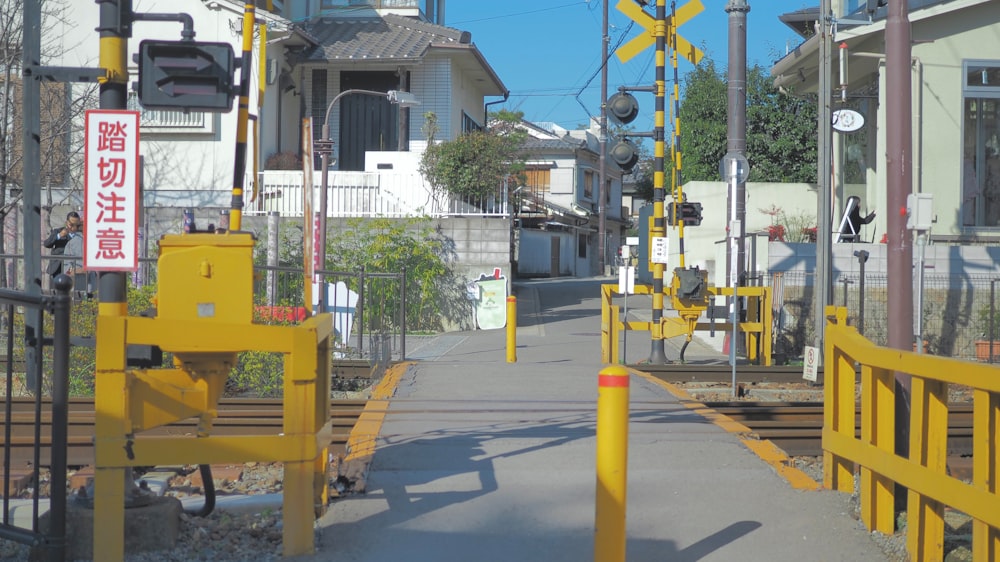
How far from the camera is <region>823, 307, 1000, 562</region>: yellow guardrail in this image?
4262 millimetres

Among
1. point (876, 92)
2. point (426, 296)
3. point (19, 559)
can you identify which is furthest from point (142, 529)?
point (876, 92)

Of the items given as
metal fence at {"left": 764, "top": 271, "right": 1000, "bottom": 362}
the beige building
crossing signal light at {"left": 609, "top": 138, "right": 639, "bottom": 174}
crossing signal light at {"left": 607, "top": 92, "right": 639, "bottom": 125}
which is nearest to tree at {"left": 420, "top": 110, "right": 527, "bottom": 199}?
crossing signal light at {"left": 609, "top": 138, "right": 639, "bottom": 174}

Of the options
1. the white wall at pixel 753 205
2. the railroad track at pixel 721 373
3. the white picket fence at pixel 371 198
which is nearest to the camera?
the railroad track at pixel 721 373

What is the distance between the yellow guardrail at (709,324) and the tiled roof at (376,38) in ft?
40.5

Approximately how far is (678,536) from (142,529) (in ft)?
9.33

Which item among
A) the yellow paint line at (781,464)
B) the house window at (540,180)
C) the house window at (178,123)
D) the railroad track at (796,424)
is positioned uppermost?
the house window at (540,180)

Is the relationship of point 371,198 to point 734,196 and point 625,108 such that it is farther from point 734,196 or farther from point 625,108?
point 734,196

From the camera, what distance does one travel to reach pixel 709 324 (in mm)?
14930

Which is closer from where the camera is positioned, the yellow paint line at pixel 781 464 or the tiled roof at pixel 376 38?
the yellow paint line at pixel 781 464

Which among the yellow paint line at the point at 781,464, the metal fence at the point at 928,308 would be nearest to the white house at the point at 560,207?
the metal fence at the point at 928,308

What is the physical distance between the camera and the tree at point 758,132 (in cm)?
3562

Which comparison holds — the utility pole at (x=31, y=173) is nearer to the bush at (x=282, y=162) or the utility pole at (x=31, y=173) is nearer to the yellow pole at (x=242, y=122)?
the yellow pole at (x=242, y=122)

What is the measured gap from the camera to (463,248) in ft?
73.8

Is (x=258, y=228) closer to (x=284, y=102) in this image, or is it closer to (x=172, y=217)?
(x=172, y=217)
